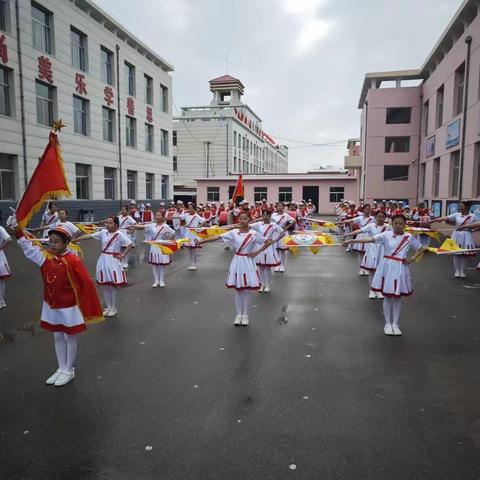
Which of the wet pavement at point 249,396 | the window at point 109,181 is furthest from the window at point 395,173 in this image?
the wet pavement at point 249,396

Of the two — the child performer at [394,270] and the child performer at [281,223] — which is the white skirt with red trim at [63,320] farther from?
the child performer at [281,223]

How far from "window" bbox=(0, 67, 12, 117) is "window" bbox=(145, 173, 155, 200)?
47.8 ft

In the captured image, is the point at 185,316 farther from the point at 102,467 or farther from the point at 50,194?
the point at 102,467

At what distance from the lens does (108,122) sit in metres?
28.5

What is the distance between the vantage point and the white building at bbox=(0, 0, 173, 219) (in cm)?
2011

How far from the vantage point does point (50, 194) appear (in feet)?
17.6

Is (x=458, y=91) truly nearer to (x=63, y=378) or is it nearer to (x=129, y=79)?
(x=129, y=79)

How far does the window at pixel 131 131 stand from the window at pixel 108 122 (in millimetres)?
1753

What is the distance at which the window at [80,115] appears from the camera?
24.9 metres

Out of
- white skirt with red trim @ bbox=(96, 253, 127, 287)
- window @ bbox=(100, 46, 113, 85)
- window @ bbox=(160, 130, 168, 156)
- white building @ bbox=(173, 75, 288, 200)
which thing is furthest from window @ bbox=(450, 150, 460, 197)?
white building @ bbox=(173, 75, 288, 200)

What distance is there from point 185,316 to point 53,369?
9.37 ft

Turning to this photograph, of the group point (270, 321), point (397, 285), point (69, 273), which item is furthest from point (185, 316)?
point (397, 285)

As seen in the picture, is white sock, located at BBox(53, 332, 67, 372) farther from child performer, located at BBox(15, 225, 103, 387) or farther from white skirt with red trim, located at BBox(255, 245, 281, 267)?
white skirt with red trim, located at BBox(255, 245, 281, 267)

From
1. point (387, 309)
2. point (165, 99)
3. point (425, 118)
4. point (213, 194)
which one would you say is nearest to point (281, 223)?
point (387, 309)
